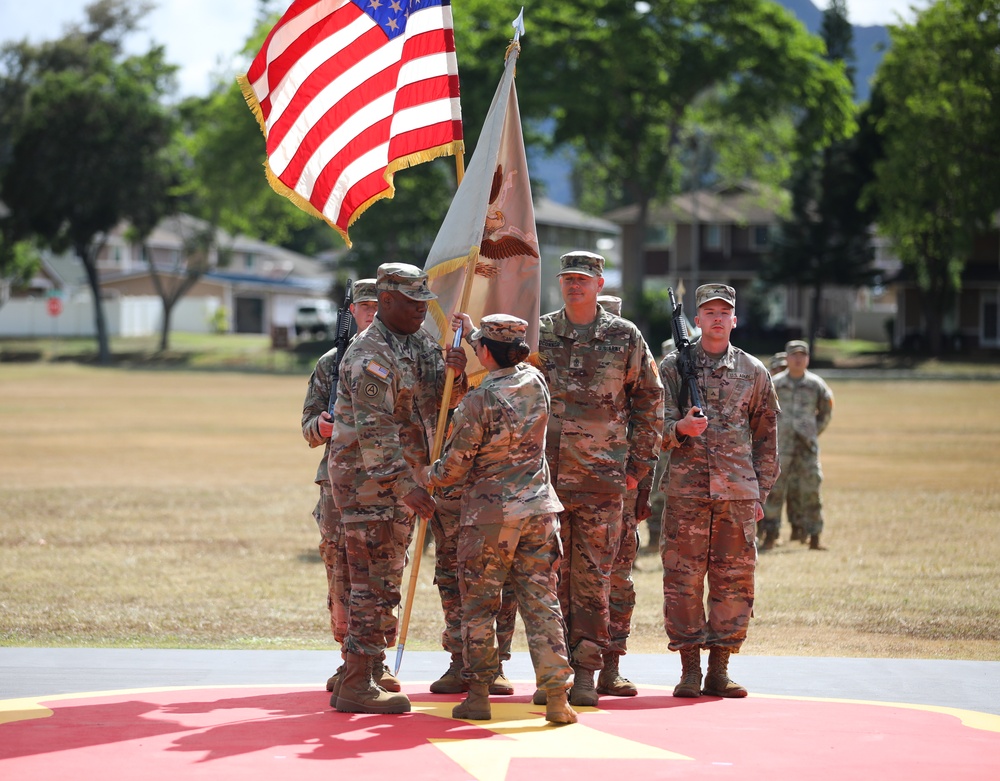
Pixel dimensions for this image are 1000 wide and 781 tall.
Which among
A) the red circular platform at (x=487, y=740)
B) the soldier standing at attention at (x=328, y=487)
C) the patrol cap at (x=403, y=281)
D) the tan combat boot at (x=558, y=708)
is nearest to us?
the red circular platform at (x=487, y=740)

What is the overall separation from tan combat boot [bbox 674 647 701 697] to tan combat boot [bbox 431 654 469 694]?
1.16 metres

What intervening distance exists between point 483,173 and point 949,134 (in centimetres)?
5136

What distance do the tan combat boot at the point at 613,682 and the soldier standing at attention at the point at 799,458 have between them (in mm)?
7442

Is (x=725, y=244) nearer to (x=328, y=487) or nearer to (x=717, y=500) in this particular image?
(x=717, y=500)

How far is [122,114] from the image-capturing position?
2562 inches

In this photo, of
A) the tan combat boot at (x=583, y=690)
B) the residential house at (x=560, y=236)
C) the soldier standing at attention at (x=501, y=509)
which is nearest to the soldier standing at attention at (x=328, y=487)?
the soldier standing at attention at (x=501, y=509)

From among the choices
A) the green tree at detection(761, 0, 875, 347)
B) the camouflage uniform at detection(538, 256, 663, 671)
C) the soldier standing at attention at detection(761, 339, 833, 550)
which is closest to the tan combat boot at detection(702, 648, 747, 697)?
the camouflage uniform at detection(538, 256, 663, 671)

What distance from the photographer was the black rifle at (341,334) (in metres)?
8.11

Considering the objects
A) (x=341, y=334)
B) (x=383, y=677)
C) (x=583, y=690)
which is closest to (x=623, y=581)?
(x=583, y=690)

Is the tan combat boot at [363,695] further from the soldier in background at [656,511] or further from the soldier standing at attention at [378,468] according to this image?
the soldier in background at [656,511]

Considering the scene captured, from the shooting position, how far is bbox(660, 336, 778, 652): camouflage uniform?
7.89 metres

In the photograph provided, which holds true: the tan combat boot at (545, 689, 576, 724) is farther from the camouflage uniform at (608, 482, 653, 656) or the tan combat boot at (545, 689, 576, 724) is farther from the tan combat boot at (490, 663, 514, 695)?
the camouflage uniform at (608, 482, 653, 656)

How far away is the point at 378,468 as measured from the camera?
695cm

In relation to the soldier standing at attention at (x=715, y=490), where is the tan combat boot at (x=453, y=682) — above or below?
below
